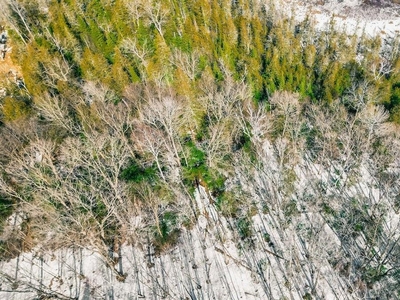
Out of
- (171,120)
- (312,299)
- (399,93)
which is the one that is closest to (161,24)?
(171,120)

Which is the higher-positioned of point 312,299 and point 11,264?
point 11,264

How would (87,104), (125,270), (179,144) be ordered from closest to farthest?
1. (125,270)
2. (179,144)
3. (87,104)

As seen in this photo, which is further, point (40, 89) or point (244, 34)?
point (244, 34)

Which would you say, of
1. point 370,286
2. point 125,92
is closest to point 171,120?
point 125,92

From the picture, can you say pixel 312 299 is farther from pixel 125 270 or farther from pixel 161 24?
pixel 161 24

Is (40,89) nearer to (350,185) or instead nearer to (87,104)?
(87,104)

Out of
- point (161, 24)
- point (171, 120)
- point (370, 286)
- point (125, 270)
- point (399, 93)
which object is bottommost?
point (370, 286)

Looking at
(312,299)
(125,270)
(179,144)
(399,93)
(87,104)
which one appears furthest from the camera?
(399,93)
